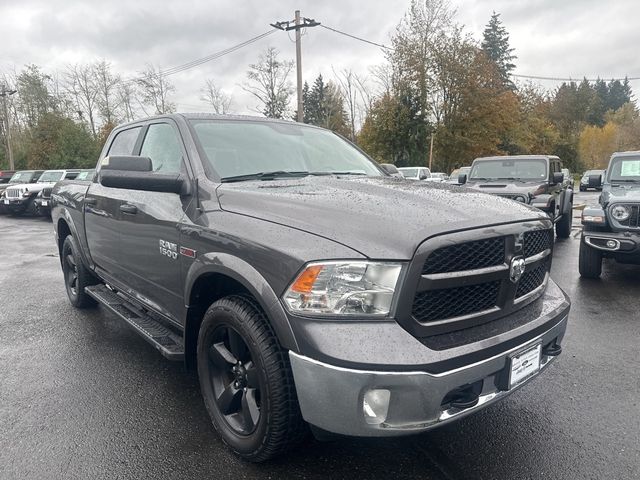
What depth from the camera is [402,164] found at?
30.7 metres

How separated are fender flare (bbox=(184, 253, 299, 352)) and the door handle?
0.94 m

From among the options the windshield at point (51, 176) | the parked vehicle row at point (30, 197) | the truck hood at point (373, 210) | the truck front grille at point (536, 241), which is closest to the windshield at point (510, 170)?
the truck front grille at point (536, 241)

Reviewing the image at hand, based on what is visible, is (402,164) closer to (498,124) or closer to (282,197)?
(498,124)

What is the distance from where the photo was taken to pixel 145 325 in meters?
3.24

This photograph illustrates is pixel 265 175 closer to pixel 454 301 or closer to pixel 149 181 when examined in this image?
pixel 149 181

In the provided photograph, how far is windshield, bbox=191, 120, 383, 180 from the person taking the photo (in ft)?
9.50

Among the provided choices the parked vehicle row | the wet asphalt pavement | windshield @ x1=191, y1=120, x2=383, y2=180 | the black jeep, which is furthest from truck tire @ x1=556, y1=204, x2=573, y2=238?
the parked vehicle row

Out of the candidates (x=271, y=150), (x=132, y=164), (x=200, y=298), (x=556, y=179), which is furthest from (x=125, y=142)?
(x=556, y=179)

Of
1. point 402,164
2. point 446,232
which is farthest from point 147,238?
point 402,164

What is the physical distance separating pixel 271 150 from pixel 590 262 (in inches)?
Result: 199

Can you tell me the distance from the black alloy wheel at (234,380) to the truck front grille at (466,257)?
3.31ft

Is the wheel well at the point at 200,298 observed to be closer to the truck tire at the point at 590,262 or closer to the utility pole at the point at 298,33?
the truck tire at the point at 590,262

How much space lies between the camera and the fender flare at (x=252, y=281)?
1917mm

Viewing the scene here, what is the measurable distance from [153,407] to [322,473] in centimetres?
128
